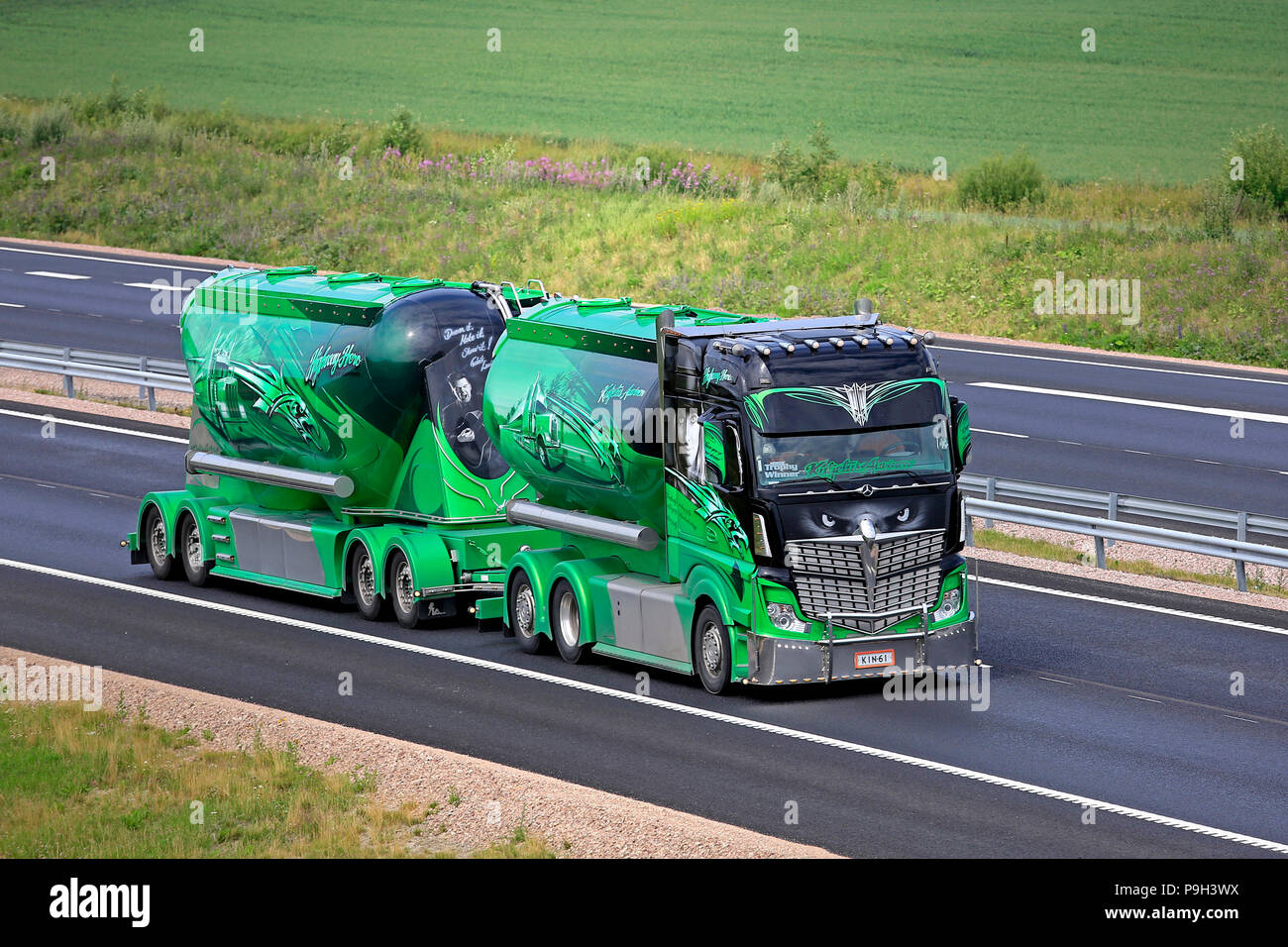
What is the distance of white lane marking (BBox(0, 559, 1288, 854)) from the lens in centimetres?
1332

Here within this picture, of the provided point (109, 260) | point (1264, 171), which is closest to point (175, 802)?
point (1264, 171)

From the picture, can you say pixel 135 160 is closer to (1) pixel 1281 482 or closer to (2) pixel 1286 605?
(1) pixel 1281 482

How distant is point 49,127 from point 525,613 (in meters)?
49.1

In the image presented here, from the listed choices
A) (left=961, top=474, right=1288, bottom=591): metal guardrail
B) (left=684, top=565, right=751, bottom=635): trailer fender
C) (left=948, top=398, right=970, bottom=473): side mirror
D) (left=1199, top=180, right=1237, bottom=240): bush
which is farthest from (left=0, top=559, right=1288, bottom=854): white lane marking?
(left=1199, top=180, right=1237, bottom=240): bush

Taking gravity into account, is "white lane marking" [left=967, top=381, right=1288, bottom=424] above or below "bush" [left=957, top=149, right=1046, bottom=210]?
below

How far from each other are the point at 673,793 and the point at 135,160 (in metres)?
49.9

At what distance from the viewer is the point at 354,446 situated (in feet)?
67.4

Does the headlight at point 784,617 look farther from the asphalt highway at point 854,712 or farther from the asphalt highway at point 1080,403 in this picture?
the asphalt highway at point 1080,403

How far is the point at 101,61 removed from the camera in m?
83.4

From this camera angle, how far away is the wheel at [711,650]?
1673 centimetres

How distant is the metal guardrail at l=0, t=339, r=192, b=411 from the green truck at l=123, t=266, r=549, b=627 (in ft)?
34.5

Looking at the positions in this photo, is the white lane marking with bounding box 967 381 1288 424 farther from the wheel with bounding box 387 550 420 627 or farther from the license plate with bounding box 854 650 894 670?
the wheel with bounding box 387 550 420 627

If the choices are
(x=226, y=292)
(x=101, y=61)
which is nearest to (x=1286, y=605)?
(x=226, y=292)

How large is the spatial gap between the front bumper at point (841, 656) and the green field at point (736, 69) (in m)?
43.7
